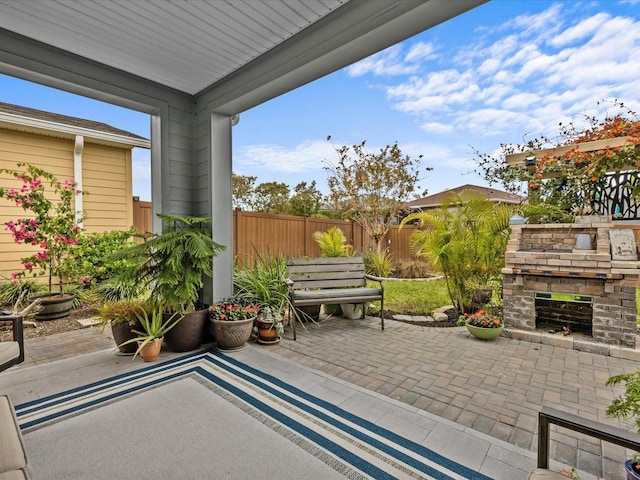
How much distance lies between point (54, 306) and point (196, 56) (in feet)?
13.0

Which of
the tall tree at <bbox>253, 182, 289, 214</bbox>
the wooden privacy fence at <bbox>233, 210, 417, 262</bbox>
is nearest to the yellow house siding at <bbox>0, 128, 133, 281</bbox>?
the wooden privacy fence at <bbox>233, 210, 417, 262</bbox>

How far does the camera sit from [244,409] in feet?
7.25

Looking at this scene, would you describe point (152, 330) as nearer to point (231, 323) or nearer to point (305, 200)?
point (231, 323)

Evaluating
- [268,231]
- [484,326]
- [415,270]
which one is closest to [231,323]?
[484,326]

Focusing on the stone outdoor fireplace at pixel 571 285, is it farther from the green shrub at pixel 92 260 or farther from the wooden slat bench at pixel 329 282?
the green shrub at pixel 92 260

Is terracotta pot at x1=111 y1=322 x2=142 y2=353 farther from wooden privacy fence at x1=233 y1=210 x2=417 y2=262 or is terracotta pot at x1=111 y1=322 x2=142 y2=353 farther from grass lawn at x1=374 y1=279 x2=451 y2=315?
grass lawn at x1=374 y1=279 x2=451 y2=315

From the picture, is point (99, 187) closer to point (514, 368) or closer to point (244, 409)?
point (244, 409)

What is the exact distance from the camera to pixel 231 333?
10.6 feet

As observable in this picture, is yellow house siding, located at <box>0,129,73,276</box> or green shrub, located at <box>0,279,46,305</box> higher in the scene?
yellow house siding, located at <box>0,129,73,276</box>

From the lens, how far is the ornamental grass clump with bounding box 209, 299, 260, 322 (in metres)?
3.31

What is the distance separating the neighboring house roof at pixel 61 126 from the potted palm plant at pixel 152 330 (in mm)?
4251

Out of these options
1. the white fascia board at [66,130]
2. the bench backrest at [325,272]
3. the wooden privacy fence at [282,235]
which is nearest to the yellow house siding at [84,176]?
the white fascia board at [66,130]

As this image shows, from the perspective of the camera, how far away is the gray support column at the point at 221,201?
3.57 m

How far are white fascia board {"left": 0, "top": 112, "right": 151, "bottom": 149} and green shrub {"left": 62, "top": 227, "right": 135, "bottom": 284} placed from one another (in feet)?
6.33
